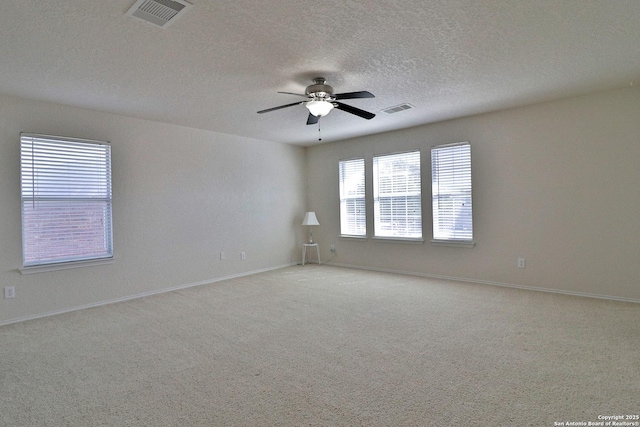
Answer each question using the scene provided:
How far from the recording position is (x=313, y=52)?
2.88 m

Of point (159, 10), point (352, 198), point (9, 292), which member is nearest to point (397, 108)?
point (352, 198)

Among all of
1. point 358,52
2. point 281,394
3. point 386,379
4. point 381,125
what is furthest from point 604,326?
point 381,125

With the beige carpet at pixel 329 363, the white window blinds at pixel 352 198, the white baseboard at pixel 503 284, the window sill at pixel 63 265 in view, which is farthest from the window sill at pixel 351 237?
the window sill at pixel 63 265

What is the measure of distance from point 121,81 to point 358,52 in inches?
93.9

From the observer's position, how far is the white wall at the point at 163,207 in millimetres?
3865

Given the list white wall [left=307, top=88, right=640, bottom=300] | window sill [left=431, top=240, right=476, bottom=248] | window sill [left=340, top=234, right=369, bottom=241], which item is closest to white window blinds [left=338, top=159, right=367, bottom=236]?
Result: window sill [left=340, top=234, right=369, bottom=241]

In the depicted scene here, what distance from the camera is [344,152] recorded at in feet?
22.1

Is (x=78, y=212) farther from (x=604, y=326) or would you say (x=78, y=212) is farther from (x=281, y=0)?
(x=604, y=326)

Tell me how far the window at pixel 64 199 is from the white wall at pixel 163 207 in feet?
0.31

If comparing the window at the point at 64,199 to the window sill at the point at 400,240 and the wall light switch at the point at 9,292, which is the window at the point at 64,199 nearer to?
the wall light switch at the point at 9,292

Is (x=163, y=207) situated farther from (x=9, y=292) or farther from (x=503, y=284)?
(x=503, y=284)

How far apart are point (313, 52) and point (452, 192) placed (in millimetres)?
3370

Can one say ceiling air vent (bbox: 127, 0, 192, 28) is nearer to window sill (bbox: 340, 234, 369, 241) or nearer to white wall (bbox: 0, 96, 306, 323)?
white wall (bbox: 0, 96, 306, 323)

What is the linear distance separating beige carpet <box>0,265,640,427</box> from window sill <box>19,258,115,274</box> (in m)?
0.57
